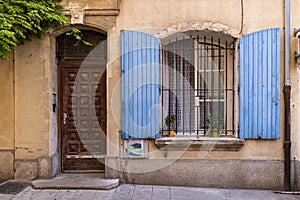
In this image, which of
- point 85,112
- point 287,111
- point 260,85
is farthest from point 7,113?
point 287,111

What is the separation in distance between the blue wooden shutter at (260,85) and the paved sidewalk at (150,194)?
108 centimetres

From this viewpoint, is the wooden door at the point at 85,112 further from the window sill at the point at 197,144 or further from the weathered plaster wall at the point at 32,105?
the window sill at the point at 197,144

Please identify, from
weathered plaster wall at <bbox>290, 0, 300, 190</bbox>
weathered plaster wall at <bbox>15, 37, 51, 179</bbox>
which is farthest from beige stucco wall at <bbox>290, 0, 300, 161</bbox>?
weathered plaster wall at <bbox>15, 37, 51, 179</bbox>

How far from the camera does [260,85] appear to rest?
5672 mm

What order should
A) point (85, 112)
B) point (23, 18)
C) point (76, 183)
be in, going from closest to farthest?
point (23, 18), point (76, 183), point (85, 112)

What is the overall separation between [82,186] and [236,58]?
3875 mm

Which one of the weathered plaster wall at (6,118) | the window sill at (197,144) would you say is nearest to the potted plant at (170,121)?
the window sill at (197,144)

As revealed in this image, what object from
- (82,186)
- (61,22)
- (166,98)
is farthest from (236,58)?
(82,186)

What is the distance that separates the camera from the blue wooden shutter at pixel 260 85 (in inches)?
223

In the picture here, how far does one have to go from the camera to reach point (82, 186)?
5434 millimetres

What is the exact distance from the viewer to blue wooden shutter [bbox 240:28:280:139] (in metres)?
5.65

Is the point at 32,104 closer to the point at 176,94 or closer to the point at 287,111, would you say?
the point at 176,94

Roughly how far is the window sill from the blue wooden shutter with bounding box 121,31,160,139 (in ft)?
1.39

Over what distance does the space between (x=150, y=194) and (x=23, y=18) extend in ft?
12.5
